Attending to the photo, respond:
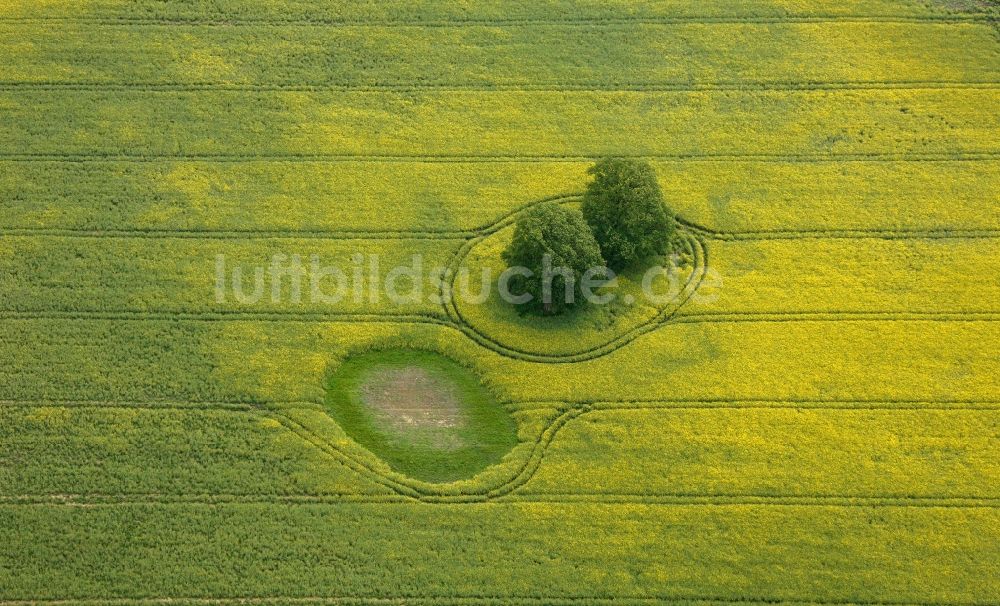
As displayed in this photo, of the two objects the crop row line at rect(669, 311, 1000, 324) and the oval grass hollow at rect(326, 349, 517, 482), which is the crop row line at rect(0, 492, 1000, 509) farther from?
the crop row line at rect(669, 311, 1000, 324)

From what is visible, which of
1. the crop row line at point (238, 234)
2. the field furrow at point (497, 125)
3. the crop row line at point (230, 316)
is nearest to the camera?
the crop row line at point (230, 316)

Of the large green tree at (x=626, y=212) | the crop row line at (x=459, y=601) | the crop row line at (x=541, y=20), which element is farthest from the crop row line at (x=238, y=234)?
the crop row line at (x=459, y=601)

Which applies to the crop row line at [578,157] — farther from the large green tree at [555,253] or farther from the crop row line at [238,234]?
the large green tree at [555,253]

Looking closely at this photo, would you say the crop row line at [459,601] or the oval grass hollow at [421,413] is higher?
the oval grass hollow at [421,413]

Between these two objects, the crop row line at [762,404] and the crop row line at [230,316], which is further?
the crop row line at [230,316]

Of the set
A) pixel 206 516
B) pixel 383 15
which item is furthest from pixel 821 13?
pixel 206 516

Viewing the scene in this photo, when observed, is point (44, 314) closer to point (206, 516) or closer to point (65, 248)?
point (65, 248)

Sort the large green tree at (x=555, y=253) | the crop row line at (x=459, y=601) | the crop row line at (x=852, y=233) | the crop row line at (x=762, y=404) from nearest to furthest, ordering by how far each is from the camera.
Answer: the crop row line at (x=459, y=601) < the crop row line at (x=762, y=404) < the large green tree at (x=555, y=253) < the crop row line at (x=852, y=233)

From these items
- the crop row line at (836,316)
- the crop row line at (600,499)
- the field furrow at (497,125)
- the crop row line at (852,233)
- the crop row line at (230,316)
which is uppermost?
the field furrow at (497,125)
